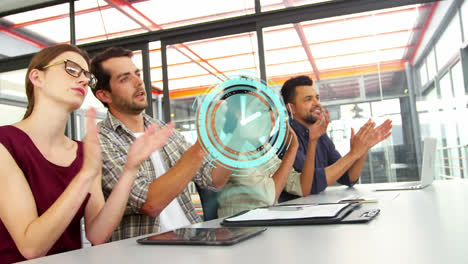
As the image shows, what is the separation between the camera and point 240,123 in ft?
4.17

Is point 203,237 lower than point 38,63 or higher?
lower

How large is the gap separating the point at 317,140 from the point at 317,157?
0.47 ft

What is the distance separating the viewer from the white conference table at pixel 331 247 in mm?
557

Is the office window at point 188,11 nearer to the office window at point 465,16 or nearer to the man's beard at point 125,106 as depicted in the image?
the office window at point 465,16

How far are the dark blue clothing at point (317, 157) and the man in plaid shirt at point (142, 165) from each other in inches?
21.9

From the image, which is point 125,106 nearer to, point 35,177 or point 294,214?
point 35,177

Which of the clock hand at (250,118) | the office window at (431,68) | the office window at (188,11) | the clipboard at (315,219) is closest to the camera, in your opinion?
the clipboard at (315,219)

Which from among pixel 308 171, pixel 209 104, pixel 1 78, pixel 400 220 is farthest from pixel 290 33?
pixel 1 78

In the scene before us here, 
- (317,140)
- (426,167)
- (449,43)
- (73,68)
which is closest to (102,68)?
(73,68)

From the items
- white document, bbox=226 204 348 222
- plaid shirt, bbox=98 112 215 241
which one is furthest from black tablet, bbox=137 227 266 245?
plaid shirt, bbox=98 112 215 241

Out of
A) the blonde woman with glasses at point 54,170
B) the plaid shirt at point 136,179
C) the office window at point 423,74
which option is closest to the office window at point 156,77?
the plaid shirt at point 136,179

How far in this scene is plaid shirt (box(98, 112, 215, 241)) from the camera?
1336mm

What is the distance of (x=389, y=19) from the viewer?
3104 mm

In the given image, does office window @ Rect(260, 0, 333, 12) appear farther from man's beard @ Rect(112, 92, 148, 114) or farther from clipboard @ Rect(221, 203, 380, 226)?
clipboard @ Rect(221, 203, 380, 226)
